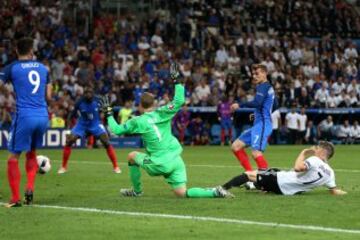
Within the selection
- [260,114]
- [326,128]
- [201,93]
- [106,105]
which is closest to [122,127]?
[106,105]

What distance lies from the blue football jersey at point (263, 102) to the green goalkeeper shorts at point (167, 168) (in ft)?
10.5

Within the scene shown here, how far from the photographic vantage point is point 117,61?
126ft

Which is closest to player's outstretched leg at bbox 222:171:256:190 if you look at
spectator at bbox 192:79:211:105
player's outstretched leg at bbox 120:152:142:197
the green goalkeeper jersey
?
the green goalkeeper jersey

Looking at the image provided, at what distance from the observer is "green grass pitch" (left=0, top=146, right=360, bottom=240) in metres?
10.4

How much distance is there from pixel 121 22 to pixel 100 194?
26499mm

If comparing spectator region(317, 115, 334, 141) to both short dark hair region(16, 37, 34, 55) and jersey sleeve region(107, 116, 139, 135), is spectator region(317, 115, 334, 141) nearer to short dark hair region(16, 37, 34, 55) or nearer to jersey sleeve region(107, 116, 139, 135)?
jersey sleeve region(107, 116, 139, 135)

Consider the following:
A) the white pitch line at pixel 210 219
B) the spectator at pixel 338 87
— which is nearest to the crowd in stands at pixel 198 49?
the spectator at pixel 338 87

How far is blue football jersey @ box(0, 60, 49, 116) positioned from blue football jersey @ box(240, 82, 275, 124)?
4788 mm

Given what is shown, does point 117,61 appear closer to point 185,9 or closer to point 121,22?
point 121,22

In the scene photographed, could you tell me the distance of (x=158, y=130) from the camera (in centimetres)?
1414

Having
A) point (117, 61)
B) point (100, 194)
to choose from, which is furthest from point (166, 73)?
point (100, 194)

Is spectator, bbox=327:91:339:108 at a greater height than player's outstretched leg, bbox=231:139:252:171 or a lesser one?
lesser

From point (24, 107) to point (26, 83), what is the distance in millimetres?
343

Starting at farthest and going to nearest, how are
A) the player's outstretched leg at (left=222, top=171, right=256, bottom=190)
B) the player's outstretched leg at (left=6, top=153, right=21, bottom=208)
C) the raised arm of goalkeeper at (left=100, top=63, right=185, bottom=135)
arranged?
the player's outstretched leg at (left=222, top=171, right=256, bottom=190)
the raised arm of goalkeeper at (left=100, top=63, right=185, bottom=135)
the player's outstretched leg at (left=6, top=153, right=21, bottom=208)
